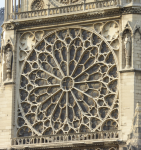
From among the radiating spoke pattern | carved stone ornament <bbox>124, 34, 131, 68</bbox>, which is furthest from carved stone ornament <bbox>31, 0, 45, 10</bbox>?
carved stone ornament <bbox>124, 34, 131, 68</bbox>

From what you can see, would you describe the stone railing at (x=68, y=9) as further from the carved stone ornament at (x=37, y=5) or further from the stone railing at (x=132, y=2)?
the carved stone ornament at (x=37, y=5)

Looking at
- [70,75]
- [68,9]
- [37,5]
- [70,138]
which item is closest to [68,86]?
[70,75]

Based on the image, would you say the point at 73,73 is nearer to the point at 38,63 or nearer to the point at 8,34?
the point at 38,63

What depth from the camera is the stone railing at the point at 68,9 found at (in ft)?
83.3

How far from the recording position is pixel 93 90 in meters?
24.9

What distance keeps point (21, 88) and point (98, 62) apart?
3.17 m

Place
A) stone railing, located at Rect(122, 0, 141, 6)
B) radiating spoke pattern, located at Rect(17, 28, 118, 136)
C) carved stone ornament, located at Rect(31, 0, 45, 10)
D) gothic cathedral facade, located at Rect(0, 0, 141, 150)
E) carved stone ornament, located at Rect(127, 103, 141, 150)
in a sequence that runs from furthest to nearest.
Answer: carved stone ornament, located at Rect(31, 0, 45, 10) < stone railing, located at Rect(122, 0, 141, 6) < radiating spoke pattern, located at Rect(17, 28, 118, 136) < gothic cathedral facade, located at Rect(0, 0, 141, 150) < carved stone ornament, located at Rect(127, 103, 141, 150)

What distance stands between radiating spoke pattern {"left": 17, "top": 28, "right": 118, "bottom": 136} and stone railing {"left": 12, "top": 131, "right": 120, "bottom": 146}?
11.3 inches

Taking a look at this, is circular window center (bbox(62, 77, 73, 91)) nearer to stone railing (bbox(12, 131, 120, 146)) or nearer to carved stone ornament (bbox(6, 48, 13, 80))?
stone railing (bbox(12, 131, 120, 146))

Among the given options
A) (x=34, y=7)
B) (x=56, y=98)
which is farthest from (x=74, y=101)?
(x=34, y=7)

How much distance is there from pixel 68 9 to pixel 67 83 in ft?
9.43

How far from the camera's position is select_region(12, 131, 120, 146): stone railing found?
78.4 feet

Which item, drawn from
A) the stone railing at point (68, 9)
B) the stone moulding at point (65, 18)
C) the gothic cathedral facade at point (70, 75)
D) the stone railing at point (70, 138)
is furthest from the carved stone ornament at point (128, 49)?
the stone railing at point (70, 138)

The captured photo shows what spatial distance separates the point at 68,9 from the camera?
1018 inches
